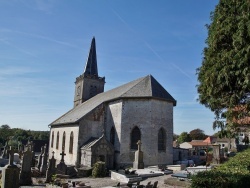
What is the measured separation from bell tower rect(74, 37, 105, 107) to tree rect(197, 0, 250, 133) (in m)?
27.9

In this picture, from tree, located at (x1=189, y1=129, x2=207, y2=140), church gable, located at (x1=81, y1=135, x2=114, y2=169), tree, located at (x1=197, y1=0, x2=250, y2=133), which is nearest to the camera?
tree, located at (x1=197, y1=0, x2=250, y2=133)

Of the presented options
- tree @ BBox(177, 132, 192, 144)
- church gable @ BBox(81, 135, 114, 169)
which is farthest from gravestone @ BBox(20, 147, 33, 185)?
tree @ BBox(177, 132, 192, 144)

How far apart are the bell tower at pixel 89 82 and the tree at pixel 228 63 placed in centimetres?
2791

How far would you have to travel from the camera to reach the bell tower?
3862cm

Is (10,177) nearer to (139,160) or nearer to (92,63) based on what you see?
(139,160)

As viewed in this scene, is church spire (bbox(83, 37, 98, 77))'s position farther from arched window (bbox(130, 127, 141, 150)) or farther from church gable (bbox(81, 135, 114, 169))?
church gable (bbox(81, 135, 114, 169))

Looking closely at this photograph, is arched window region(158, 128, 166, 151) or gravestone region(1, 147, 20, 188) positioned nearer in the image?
gravestone region(1, 147, 20, 188)

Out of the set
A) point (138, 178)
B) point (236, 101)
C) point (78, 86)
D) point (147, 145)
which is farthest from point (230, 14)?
point (78, 86)

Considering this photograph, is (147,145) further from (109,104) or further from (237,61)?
(237,61)

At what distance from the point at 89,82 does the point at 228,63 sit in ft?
100

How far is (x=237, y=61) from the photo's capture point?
959cm

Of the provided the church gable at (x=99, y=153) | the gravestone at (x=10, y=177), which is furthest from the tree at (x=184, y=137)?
the gravestone at (x=10, y=177)

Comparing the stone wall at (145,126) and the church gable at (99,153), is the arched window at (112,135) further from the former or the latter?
the church gable at (99,153)

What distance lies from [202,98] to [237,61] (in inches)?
150
